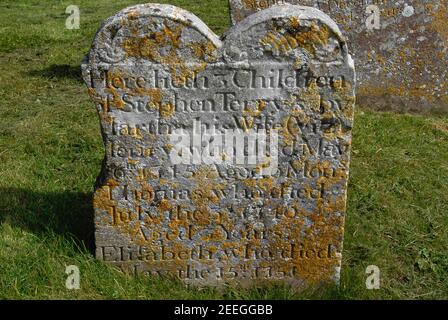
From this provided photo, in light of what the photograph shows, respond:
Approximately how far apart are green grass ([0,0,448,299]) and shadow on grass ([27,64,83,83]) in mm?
19

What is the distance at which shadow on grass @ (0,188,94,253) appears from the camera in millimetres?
4223

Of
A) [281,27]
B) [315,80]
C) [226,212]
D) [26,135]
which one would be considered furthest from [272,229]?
[26,135]

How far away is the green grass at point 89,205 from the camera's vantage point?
12.5 ft

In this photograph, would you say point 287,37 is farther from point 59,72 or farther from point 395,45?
point 59,72

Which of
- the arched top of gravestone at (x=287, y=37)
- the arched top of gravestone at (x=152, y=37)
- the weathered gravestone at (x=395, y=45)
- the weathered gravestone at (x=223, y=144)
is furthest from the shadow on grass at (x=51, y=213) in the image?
the weathered gravestone at (x=395, y=45)

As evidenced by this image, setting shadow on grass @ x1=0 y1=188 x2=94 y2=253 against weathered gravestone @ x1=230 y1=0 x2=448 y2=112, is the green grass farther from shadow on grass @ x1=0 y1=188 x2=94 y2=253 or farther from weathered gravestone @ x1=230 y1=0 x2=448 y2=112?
weathered gravestone @ x1=230 y1=0 x2=448 y2=112

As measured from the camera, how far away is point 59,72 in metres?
8.65

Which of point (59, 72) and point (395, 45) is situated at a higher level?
point (395, 45)

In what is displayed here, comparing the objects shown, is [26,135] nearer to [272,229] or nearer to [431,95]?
[272,229]

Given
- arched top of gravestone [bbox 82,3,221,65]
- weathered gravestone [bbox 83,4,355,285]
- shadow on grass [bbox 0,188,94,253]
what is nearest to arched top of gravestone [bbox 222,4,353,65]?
weathered gravestone [bbox 83,4,355,285]

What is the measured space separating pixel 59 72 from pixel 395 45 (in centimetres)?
489

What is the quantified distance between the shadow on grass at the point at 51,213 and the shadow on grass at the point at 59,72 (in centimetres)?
375

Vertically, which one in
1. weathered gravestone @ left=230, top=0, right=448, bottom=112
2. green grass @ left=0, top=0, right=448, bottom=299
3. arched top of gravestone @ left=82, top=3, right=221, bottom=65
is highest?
arched top of gravestone @ left=82, top=3, right=221, bottom=65

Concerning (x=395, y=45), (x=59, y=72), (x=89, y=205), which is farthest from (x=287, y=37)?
(x=59, y=72)
